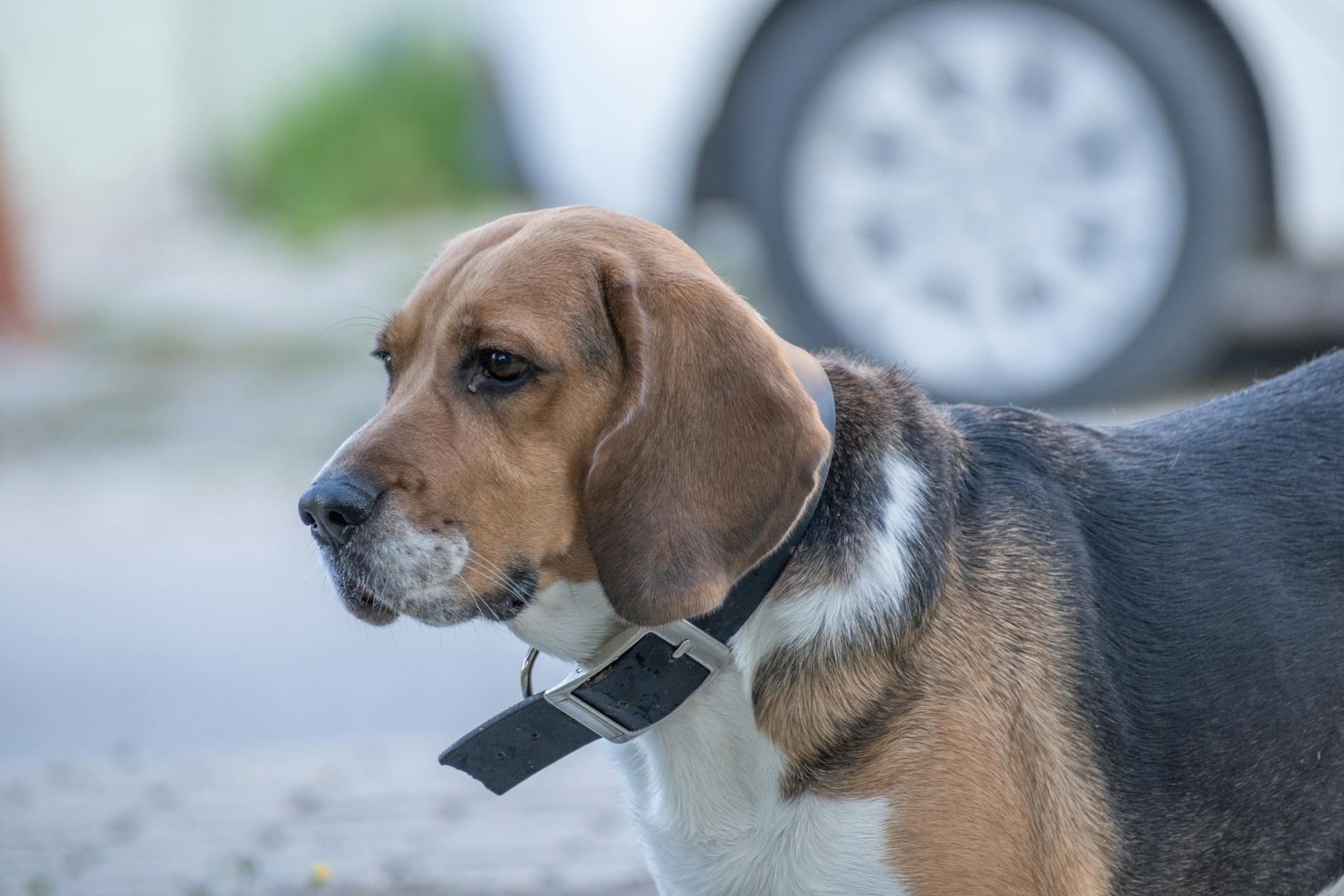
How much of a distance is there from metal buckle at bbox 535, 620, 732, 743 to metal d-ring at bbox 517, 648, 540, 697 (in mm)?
130

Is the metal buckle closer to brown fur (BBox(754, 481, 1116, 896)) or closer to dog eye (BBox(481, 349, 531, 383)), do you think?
brown fur (BBox(754, 481, 1116, 896))

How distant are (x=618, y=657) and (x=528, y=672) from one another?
14.0 inches

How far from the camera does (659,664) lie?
8.79 ft

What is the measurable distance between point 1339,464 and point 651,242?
129 centimetres

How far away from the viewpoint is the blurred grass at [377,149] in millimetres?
12664

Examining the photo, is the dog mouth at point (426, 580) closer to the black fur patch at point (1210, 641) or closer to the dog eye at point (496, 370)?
the dog eye at point (496, 370)

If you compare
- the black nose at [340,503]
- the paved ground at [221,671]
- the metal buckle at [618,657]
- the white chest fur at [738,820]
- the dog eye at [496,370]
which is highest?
the dog eye at [496,370]

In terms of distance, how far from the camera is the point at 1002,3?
20.4 ft

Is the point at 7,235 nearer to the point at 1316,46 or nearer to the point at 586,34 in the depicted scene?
the point at 586,34

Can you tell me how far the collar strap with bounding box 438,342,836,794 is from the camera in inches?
104

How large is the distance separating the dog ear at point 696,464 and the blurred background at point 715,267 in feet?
4.92

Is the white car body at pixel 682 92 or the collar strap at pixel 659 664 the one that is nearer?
the collar strap at pixel 659 664

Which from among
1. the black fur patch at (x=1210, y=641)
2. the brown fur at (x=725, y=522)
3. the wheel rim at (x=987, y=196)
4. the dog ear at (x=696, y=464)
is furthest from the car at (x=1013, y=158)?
the dog ear at (x=696, y=464)

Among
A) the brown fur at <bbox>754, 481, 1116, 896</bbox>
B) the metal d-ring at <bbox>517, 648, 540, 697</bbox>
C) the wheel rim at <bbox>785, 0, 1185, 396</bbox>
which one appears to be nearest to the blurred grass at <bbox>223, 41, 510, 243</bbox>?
the wheel rim at <bbox>785, 0, 1185, 396</bbox>
